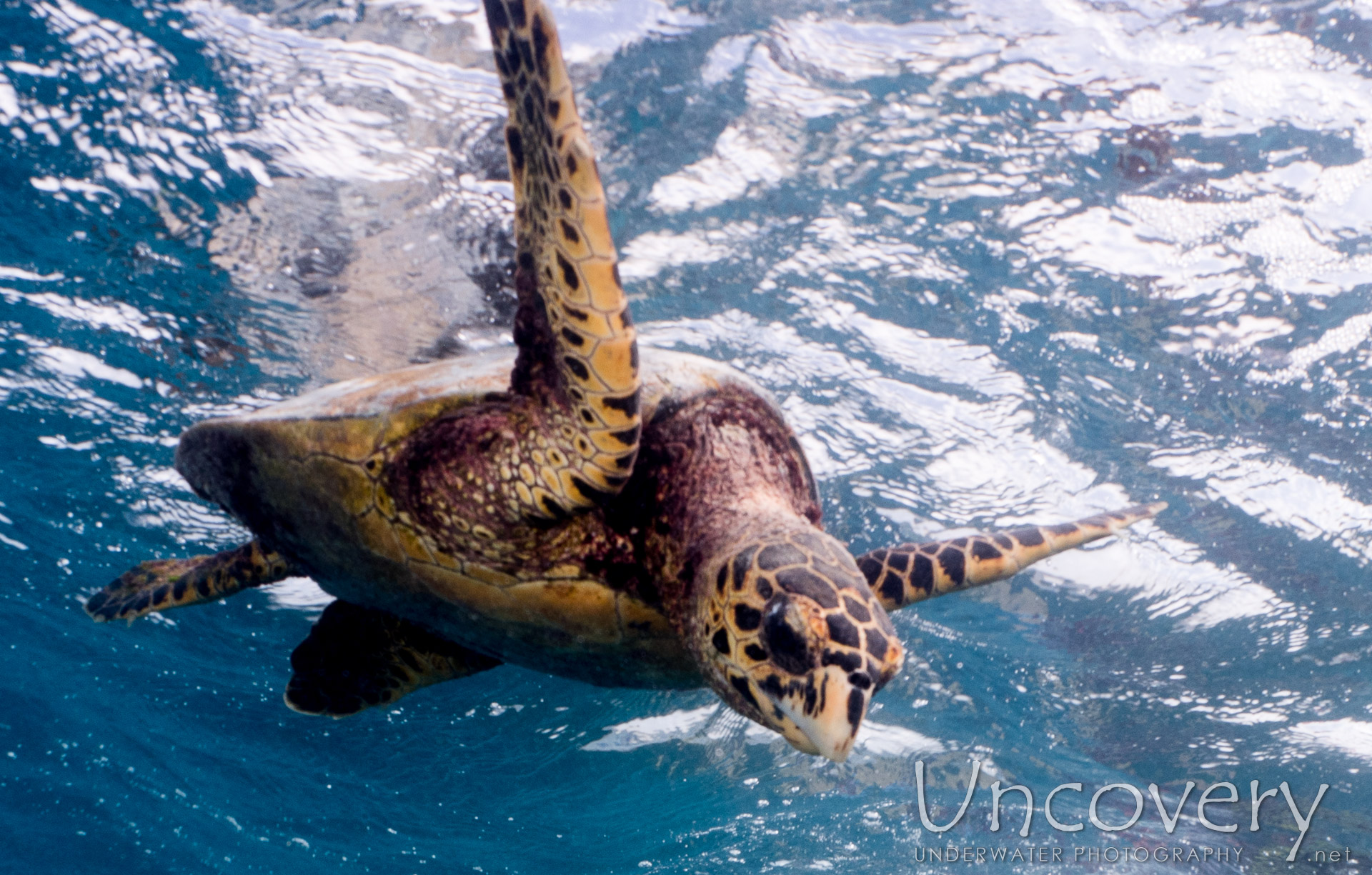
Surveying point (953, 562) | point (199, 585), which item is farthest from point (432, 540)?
point (199, 585)

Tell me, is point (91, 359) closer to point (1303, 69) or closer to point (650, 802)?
point (1303, 69)

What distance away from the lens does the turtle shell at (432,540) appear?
3.70 meters

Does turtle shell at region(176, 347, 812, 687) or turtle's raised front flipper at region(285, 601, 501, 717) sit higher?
turtle shell at region(176, 347, 812, 687)

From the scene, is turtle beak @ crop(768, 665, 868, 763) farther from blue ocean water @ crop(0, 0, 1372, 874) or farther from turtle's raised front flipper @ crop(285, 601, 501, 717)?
blue ocean water @ crop(0, 0, 1372, 874)

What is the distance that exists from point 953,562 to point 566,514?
8.07ft

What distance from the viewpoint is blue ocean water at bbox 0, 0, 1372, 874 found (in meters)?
5.12

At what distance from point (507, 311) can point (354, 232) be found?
4.93 feet

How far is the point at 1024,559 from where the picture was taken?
4590mm

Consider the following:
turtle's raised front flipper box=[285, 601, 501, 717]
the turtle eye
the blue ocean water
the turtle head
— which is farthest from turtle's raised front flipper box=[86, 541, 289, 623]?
the turtle eye

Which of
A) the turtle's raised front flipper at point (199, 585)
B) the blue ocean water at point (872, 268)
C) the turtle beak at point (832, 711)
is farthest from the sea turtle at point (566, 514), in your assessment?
the blue ocean water at point (872, 268)

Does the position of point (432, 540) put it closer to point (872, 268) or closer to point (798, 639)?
point (798, 639)

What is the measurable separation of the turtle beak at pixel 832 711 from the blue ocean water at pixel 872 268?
448 centimetres

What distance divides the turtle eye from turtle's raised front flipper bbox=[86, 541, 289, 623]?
179 inches

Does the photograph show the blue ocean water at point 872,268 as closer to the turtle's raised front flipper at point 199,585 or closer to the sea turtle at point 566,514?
the sea turtle at point 566,514
